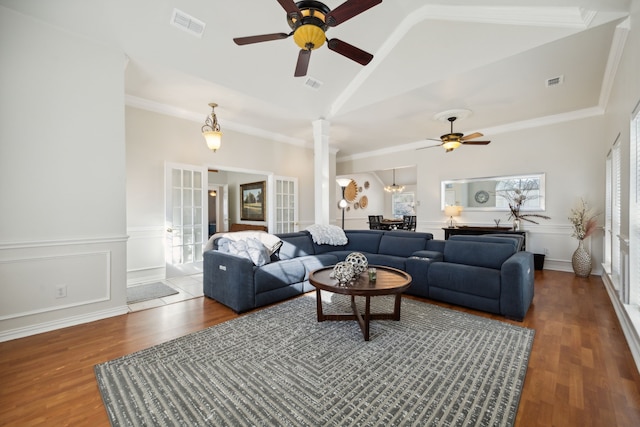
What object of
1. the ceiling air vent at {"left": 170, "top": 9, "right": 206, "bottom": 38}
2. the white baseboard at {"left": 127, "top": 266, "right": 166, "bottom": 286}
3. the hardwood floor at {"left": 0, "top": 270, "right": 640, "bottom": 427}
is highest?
the ceiling air vent at {"left": 170, "top": 9, "right": 206, "bottom": 38}

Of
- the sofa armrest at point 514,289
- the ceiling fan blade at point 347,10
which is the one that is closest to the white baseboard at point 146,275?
the ceiling fan blade at point 347,10

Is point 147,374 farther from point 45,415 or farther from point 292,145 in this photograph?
point 292,145

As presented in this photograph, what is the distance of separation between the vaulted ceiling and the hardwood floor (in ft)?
9.87

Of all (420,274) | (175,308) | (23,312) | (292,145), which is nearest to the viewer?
(23,312)

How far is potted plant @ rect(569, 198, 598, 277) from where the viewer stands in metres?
4.64

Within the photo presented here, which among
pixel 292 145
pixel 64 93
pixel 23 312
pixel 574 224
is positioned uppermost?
pixel 292 145

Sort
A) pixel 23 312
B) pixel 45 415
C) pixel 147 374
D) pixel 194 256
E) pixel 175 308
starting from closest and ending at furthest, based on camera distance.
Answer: pixel 45 415
pixel 147 374
pixel 23 312
pixel 175 308
pixel 194 256

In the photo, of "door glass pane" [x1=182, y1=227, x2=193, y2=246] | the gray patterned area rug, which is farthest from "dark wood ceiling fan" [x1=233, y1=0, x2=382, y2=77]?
"door glass pane" [x1=182, y1=227, x2=193, y2=246]

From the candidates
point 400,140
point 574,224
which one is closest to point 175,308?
point 400,140

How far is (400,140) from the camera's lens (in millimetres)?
6965

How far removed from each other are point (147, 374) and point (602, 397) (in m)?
3.05

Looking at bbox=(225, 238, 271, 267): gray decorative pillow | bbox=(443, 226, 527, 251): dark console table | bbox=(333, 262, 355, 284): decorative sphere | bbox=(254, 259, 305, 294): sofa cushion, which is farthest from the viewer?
bbox=(443, 226, 527, 251): dark console table

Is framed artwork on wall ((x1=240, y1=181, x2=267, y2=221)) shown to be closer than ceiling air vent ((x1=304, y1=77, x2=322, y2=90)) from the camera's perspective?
No

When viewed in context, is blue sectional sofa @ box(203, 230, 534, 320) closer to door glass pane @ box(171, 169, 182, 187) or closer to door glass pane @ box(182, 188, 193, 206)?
door glass pane @ box(182, 188, 193, 206)
